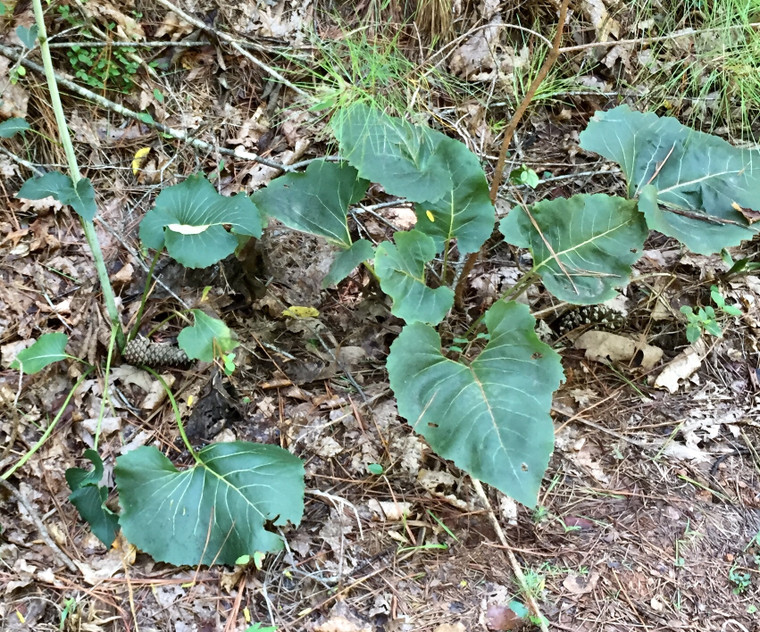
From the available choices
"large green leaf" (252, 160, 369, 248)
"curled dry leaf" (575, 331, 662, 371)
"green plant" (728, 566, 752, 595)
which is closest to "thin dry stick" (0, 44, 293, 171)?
"large green leaf" (252, 160, 369, 248)

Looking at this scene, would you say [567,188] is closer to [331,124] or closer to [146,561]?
[331,124]

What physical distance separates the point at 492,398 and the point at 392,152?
0.85 metres

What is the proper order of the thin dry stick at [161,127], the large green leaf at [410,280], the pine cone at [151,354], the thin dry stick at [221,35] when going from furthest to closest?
the thin dry stick at [221,35] → the thin dry stick at [161,127] → the pine cone at [151,354] → the large green leaf at [410,280]

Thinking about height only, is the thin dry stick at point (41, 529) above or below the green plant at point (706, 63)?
below

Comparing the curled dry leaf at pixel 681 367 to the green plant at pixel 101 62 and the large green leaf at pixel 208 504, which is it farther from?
the green plant at pixel 101 62

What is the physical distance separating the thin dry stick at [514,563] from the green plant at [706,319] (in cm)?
97

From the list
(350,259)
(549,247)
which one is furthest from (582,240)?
(350,259)

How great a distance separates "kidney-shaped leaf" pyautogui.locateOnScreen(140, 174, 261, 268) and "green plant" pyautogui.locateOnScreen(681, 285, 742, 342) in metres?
1.55

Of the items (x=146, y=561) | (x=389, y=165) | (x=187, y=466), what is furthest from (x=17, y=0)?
(x=146, y=561)

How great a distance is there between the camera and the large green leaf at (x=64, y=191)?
1.44m

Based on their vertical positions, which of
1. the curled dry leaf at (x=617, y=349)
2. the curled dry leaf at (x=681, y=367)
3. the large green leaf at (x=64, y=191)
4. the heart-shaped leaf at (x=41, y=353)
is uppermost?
the large green leaf at (x=64, y=191)

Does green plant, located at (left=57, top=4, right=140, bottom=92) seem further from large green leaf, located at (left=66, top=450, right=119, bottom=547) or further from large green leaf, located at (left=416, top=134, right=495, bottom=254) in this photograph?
large green leaf, located at (left=66, top=450, right=119, bottom=547)

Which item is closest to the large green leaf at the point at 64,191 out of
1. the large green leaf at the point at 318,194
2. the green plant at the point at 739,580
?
the large green leaf at the point at 318,194

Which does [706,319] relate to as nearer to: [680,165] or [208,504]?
[680,165]
